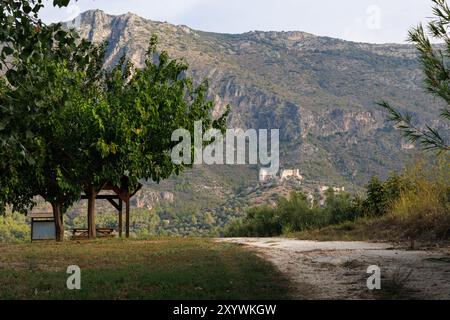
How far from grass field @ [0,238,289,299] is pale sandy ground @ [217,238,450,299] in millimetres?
611

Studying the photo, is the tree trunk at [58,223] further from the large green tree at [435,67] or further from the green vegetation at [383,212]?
the large green tree at [435,67]

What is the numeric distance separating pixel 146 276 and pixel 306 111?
14051cm

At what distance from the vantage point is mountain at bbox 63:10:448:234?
111 meters

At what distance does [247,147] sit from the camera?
142125 millimetres

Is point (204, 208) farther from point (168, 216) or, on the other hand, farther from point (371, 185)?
point (371, 185)

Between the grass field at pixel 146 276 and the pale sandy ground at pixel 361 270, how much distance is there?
611 millimetres

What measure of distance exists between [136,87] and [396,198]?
571 inches

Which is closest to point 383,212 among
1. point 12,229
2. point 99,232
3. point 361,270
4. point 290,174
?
point 99,232

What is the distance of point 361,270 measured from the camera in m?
12.2

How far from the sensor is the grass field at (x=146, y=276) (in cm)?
977

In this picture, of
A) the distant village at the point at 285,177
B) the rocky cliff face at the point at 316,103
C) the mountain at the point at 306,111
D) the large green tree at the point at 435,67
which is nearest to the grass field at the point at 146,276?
the large green tree at the point at 435,67

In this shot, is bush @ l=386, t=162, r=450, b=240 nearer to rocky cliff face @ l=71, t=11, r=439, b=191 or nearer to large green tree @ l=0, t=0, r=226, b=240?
large green tree @ l=0, t=0, r=226, b=240
